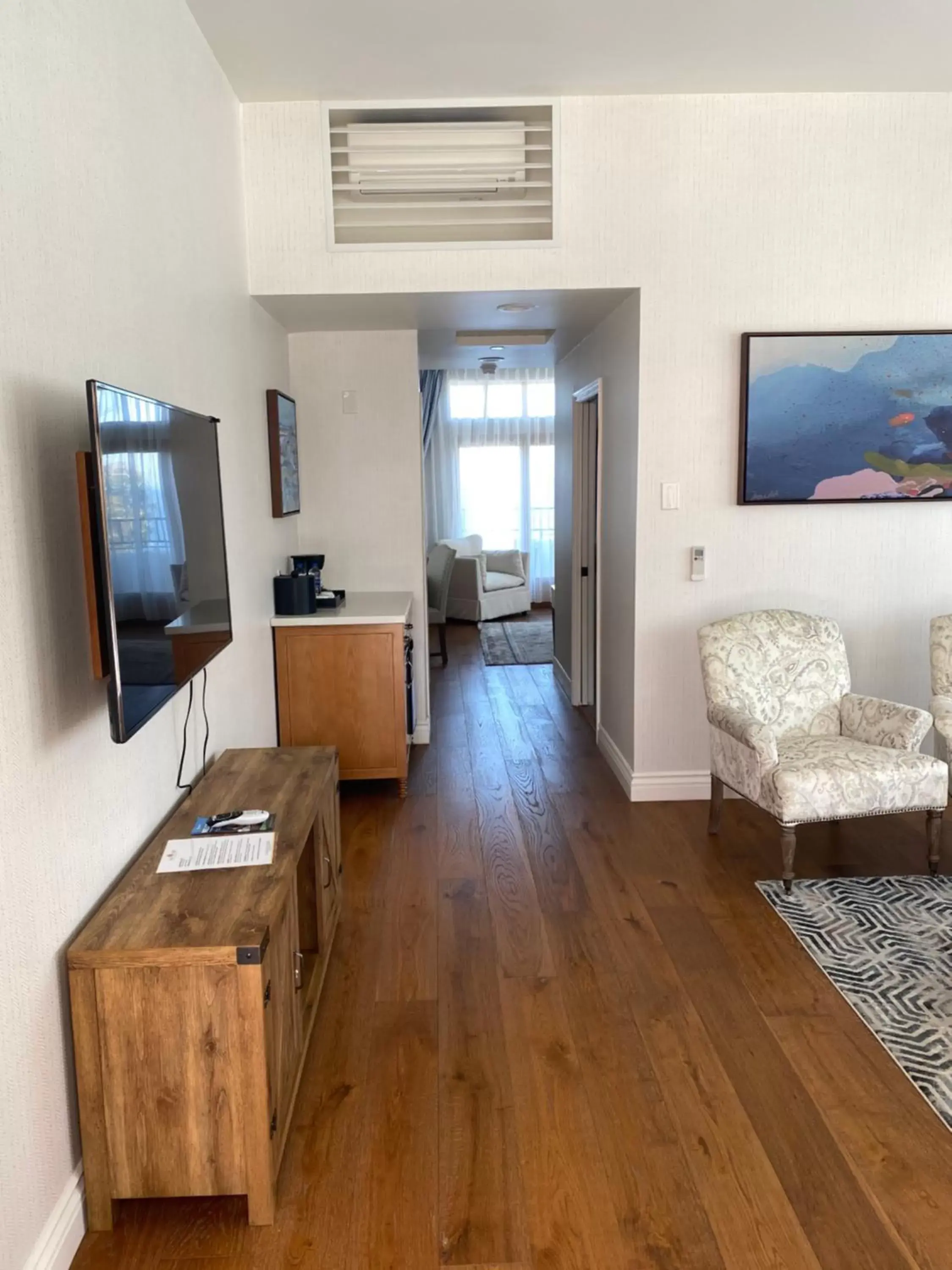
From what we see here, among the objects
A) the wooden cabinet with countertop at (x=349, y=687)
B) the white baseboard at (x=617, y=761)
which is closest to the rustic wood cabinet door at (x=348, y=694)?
the wooden cabinet with countertop at (x=349, y=687)

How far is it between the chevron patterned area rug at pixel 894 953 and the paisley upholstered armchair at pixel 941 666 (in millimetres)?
618

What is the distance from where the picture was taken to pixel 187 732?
257cm

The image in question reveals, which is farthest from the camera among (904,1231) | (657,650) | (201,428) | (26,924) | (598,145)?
(657,650)

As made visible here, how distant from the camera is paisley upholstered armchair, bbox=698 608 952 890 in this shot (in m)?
3.10

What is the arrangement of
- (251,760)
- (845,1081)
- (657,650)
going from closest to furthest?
(845,1081) < (251,760) < (657,650)

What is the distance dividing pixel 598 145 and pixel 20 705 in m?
3.09

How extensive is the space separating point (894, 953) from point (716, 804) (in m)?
0.99

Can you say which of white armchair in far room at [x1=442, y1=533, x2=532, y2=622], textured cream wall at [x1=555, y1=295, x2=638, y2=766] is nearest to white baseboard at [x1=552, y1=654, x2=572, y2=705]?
textured cream wall at [x1=555, y1=295, x2=638, y2=766]

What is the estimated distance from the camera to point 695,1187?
73.7 inches

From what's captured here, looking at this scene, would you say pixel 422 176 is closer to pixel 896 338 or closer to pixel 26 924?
pixel 896 338

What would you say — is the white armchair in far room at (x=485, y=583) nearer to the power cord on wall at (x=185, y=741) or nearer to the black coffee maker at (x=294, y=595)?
the black coffee maker at (x=294, y=595)

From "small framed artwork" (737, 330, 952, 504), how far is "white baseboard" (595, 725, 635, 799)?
1.27 meters

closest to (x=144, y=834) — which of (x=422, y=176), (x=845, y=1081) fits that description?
(x=845, y=1081)

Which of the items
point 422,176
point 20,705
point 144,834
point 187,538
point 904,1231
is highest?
point 422,176
